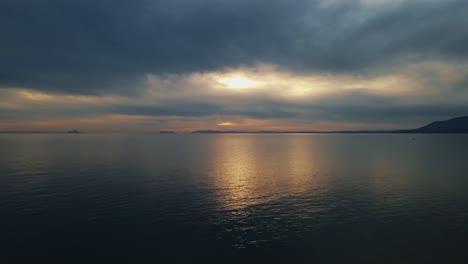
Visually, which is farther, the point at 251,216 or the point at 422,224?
the point at 251,216

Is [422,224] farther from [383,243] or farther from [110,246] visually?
[110,246]

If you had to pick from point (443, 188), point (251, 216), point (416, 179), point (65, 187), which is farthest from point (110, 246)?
point (416, 179)

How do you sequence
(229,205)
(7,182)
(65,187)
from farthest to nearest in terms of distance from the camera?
(7,182), (65,187), (229,205)

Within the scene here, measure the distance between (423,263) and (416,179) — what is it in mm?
53246

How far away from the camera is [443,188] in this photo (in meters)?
60.3

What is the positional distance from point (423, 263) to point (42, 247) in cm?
4073

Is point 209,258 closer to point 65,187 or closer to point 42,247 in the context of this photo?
point 42,247

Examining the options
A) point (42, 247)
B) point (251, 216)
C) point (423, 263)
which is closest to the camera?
point (423, 263)

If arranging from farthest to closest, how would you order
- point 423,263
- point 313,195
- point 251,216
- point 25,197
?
point 313,195, point 25,197, point 251,216, point 423,263

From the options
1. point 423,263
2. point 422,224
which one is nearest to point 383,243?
point 423,263

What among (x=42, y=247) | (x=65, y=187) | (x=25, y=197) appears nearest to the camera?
(x=42, y=247)

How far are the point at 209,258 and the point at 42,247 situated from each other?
1895 centimetres

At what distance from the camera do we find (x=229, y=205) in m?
47.0

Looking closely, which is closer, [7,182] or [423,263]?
[423,263]
